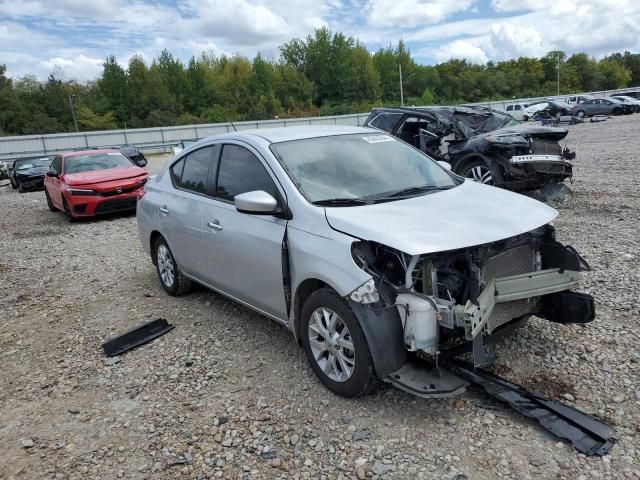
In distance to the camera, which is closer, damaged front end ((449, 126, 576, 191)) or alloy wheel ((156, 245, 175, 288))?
alloy wheel ((156, 245, 175, 288))

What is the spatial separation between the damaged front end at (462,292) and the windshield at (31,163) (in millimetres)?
21113

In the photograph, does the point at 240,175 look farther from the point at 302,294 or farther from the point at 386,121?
the point at 386,121

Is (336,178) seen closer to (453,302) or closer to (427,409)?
(453,302)

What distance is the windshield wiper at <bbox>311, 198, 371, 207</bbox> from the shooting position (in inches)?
138

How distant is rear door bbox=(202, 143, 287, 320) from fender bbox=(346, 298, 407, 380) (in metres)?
0.87

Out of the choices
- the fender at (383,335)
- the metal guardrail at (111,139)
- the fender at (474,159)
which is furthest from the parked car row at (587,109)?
the fender at (383,335)

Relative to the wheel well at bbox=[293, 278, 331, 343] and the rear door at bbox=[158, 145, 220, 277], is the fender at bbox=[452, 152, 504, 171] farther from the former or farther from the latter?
the wheel well at bbox=[293, 278, 331, 343]

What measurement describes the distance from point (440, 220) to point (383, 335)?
83 cm

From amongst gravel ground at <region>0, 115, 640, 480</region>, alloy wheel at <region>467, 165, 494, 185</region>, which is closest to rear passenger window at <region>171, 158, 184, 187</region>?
gravel ground at <region>0, 115, 640, 480</region>

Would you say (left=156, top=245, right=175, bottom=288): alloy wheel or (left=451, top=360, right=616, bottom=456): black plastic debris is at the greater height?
(left=156, top=245, right=175, bottom=288): alloy wheel

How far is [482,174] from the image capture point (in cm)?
875

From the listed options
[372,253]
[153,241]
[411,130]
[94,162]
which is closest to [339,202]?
[372,253]

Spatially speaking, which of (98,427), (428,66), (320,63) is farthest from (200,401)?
(428,66)

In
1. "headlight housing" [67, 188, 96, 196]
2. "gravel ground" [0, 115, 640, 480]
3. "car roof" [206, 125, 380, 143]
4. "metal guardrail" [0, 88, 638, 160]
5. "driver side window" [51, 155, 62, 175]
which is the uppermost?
"metal guardrail" [0, 88, 638, 160]
